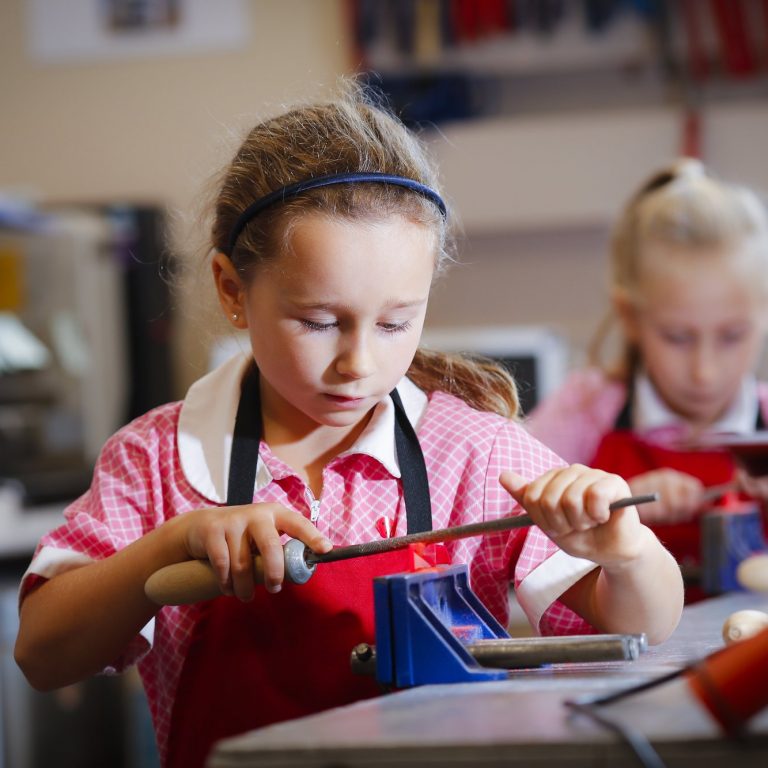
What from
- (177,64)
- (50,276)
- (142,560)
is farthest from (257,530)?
(177,64)

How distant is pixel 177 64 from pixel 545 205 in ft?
3.36

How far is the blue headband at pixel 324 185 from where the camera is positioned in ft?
3.05

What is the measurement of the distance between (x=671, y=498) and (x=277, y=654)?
2.47ft

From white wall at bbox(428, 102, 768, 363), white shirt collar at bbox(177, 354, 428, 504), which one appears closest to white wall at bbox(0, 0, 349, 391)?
white wall at bbox(428, 102, 768, 363)

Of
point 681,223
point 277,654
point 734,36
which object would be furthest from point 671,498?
point 734,36

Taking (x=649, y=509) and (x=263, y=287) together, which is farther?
(x=649, y=509)

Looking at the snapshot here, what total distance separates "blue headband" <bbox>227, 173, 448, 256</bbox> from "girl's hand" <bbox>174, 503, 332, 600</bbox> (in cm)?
26

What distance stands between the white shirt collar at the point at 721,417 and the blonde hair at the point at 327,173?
→ 80 centimetres

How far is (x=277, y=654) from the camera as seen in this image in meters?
0.92

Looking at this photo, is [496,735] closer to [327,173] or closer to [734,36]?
[327,173]

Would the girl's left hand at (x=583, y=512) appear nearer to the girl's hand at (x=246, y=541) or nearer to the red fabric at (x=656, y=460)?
the girl's hand at (x=246, y=541)

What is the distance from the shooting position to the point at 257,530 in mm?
810

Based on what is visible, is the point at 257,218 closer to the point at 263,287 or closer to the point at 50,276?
the point at 263,287

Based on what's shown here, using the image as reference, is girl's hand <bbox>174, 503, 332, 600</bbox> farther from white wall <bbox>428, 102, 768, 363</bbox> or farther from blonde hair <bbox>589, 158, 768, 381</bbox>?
white wall <bbox>428, 102, 768, 363</bbox>
